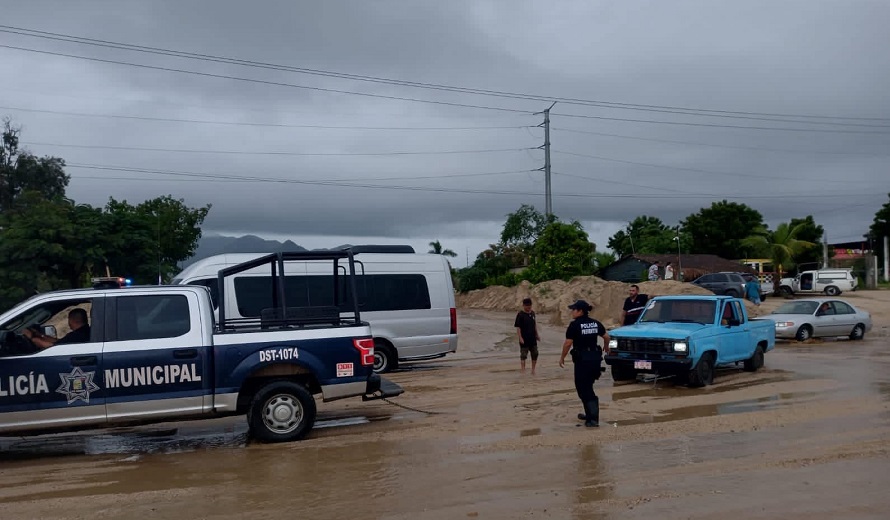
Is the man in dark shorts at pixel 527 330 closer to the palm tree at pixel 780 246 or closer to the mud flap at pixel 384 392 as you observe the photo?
the mud flap at pixel 384 392

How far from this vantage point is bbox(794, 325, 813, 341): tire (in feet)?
A: 77.4

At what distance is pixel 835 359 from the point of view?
1848cm

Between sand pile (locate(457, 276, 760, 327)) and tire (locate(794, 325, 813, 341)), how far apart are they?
7.92 meters

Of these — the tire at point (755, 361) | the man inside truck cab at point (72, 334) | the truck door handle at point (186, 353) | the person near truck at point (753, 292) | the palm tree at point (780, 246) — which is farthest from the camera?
the palm tree at point (780, 246)

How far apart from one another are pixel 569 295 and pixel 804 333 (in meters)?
14.5

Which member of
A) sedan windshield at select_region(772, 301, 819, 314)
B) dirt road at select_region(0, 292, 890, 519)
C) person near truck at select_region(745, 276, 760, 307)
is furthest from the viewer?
person near truck at select_region(745, 276, 760, 307)

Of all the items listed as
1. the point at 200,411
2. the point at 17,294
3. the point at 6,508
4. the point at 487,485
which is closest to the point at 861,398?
the point at 487,485

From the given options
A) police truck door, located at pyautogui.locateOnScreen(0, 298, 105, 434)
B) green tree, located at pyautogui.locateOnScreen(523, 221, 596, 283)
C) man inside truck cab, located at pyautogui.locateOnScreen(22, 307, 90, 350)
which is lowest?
police truck door, located at pyautogui.locateOnScreen(0, 298, 105, 434)

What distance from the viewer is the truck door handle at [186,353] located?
8.97 metres

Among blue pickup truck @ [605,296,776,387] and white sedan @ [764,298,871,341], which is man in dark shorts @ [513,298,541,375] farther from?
white sedan @ [764,298,871,341]

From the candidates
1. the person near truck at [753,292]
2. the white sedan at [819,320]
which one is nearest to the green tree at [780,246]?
the person near truck at [753,292]

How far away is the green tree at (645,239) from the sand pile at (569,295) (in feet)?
64.8

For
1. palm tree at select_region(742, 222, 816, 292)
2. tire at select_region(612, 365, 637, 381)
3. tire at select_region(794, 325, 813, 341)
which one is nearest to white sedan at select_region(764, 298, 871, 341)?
tire at select_region(794, 325, 813, 341)

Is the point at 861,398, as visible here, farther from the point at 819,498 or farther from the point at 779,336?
the point at 779,336
